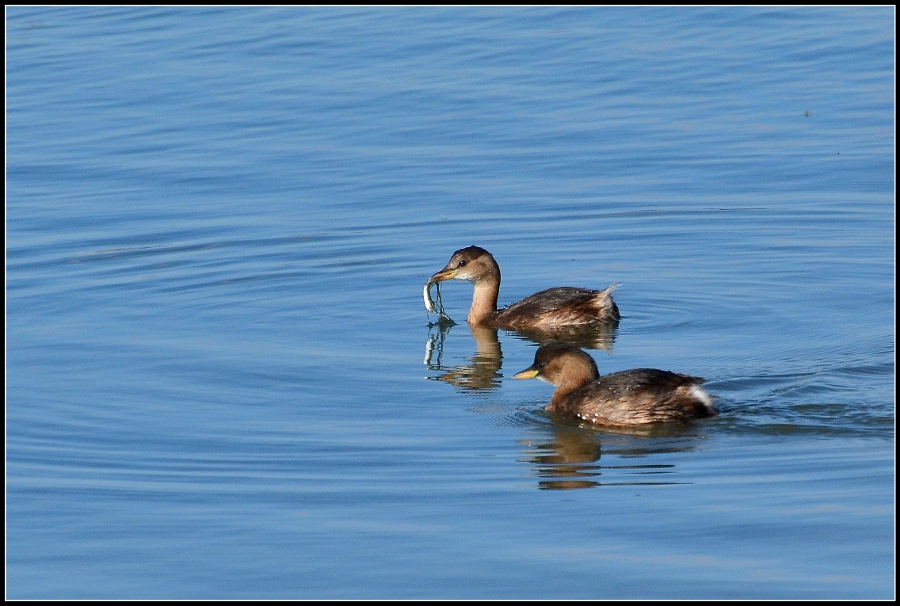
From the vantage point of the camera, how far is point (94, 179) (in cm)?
1639

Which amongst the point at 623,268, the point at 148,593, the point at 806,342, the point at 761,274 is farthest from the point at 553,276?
the point at 148,593

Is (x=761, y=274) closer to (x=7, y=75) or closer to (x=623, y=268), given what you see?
(x=623, y=268)

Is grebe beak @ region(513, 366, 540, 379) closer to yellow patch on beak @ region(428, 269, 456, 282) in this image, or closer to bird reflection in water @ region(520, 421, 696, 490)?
bird reflection in water @ region(520, 421, 696, 490)

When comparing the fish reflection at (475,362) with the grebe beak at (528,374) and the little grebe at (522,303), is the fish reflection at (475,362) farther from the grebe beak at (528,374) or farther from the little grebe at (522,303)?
the grebe beak at (528,374)

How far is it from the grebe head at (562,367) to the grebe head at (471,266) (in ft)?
9.01

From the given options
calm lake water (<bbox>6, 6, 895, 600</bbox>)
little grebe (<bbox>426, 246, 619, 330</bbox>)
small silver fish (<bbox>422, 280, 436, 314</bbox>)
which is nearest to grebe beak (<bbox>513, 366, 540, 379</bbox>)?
calm lake water (<bbox>6, 6, 895, 600</bbox>)

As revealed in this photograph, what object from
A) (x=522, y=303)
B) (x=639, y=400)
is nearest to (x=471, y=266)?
(x=522, y=303)

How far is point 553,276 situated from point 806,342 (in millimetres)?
3148

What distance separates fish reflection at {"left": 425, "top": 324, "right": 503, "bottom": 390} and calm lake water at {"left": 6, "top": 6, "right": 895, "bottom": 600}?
0.14ft

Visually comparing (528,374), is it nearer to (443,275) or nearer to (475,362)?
(475,362)

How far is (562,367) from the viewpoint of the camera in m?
9.60

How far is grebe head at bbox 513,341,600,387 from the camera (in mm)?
9531

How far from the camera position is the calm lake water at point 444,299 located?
23.2 feet

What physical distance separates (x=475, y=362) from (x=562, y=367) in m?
1.58
